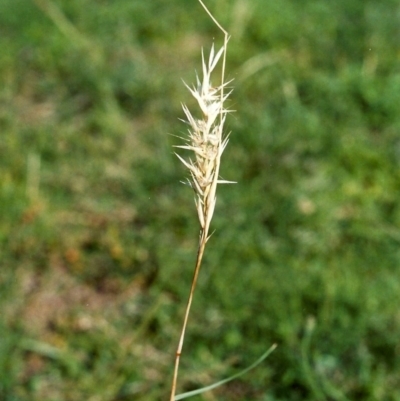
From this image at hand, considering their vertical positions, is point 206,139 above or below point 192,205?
above

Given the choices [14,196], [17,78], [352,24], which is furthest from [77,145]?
[352,24]

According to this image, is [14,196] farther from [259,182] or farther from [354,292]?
[354,292]

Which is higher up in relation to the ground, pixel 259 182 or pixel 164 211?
pixel 259 182

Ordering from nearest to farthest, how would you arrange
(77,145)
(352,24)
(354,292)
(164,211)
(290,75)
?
(354,292), (164,211), (77,145), (290,75), (352,24)

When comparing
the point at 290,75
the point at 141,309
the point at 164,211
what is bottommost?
the point at 141,309

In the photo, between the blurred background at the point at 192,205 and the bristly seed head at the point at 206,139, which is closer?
the bristly seed head at the point at 206,139

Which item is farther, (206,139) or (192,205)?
(192,205)

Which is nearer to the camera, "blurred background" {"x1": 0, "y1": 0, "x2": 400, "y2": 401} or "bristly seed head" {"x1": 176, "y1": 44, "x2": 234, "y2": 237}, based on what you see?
"bristly seed head" {"x1": 176, "y1": 44, "x2": 234, "y2": 237}

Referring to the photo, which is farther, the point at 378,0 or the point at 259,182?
the point at 378,0
